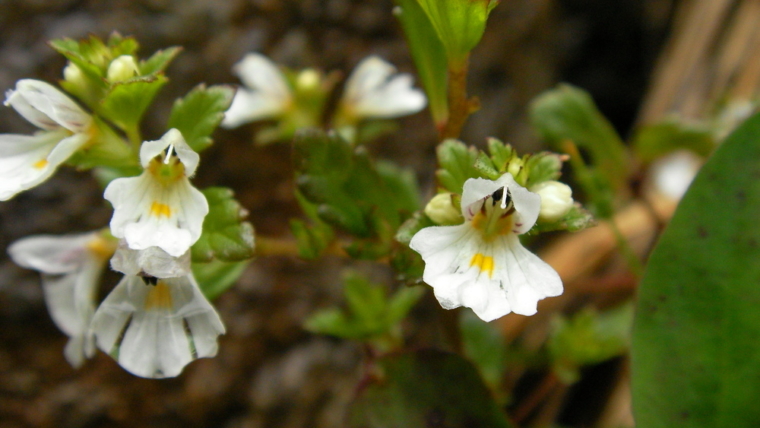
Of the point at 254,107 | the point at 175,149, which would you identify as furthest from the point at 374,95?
the point at 175,149

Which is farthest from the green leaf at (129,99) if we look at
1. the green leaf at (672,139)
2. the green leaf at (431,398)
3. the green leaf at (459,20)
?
the green leaf at (672,139)

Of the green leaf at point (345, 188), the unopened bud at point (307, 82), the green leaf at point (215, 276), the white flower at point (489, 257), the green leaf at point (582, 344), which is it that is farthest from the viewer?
the green leaf at point (582, 344)

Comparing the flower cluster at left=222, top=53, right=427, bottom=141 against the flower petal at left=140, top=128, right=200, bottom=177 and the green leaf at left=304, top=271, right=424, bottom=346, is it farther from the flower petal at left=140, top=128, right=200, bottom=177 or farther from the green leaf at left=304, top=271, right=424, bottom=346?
the flower petal at left=140, top=128, right=200, bottom=177

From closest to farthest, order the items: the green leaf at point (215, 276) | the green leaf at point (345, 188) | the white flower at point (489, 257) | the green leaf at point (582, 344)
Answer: the white flower at point (489, 257) < the green leaf at point (345, 188) < the green leaf at point (215, 276) < the green leaf at point (582, 344)

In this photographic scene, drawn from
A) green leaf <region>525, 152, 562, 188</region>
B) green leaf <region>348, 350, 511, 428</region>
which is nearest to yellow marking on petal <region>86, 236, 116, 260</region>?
green leaf <region>348, 350, 511, 428</region>

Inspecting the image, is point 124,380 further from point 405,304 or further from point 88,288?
point 405,304

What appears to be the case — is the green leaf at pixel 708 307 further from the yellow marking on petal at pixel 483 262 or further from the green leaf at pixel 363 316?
the green leaf at pixel 363 316

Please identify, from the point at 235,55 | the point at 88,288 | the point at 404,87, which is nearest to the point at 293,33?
the point at 235,55
